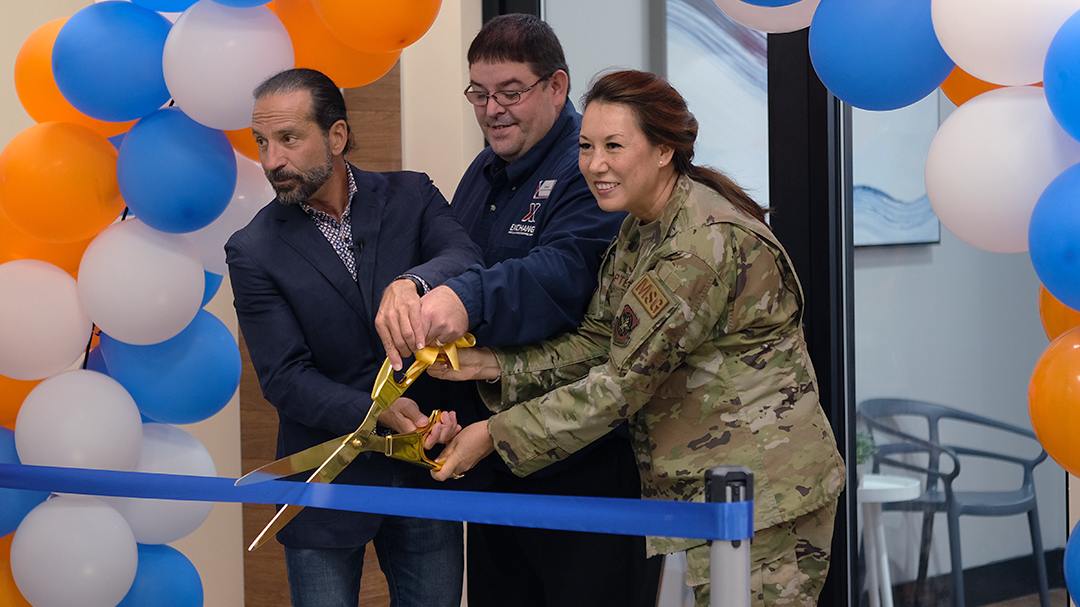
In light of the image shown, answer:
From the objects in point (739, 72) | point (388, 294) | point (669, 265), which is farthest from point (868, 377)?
point (388, 294)

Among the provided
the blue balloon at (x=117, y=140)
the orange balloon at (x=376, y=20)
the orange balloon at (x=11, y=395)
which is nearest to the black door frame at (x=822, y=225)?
the orange balloon at (x=376, y=20)

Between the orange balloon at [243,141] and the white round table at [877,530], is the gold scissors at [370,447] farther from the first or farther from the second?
the white round table at [877,530]

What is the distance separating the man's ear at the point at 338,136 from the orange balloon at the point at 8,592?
1016 millimetres

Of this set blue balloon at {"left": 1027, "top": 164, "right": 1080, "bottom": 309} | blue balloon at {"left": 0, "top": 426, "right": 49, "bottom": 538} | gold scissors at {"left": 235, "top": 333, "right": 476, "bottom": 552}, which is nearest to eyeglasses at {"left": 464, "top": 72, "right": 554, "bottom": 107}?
gold scissors at {"left": 235, "top": 333, "right": 476, "bottom": 552}

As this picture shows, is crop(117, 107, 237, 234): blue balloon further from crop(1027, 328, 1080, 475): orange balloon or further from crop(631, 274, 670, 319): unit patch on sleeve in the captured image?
crop(1027, 328, 1080, 475): orange balloon

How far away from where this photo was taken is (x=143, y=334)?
6.06 ft

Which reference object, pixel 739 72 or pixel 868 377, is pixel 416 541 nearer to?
pixel 868 377

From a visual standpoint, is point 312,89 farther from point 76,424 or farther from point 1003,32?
point 1003,32

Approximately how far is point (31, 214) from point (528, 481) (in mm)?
983

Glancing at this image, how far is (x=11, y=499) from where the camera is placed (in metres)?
1.93

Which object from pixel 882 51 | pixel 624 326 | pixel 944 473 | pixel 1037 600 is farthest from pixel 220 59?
pixel 1037 600

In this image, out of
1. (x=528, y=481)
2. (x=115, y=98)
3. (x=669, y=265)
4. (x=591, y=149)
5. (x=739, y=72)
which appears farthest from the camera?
(x=739, y=72)

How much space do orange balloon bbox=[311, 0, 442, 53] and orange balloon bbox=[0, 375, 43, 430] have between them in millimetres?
877

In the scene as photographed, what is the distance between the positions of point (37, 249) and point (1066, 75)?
1720mm
